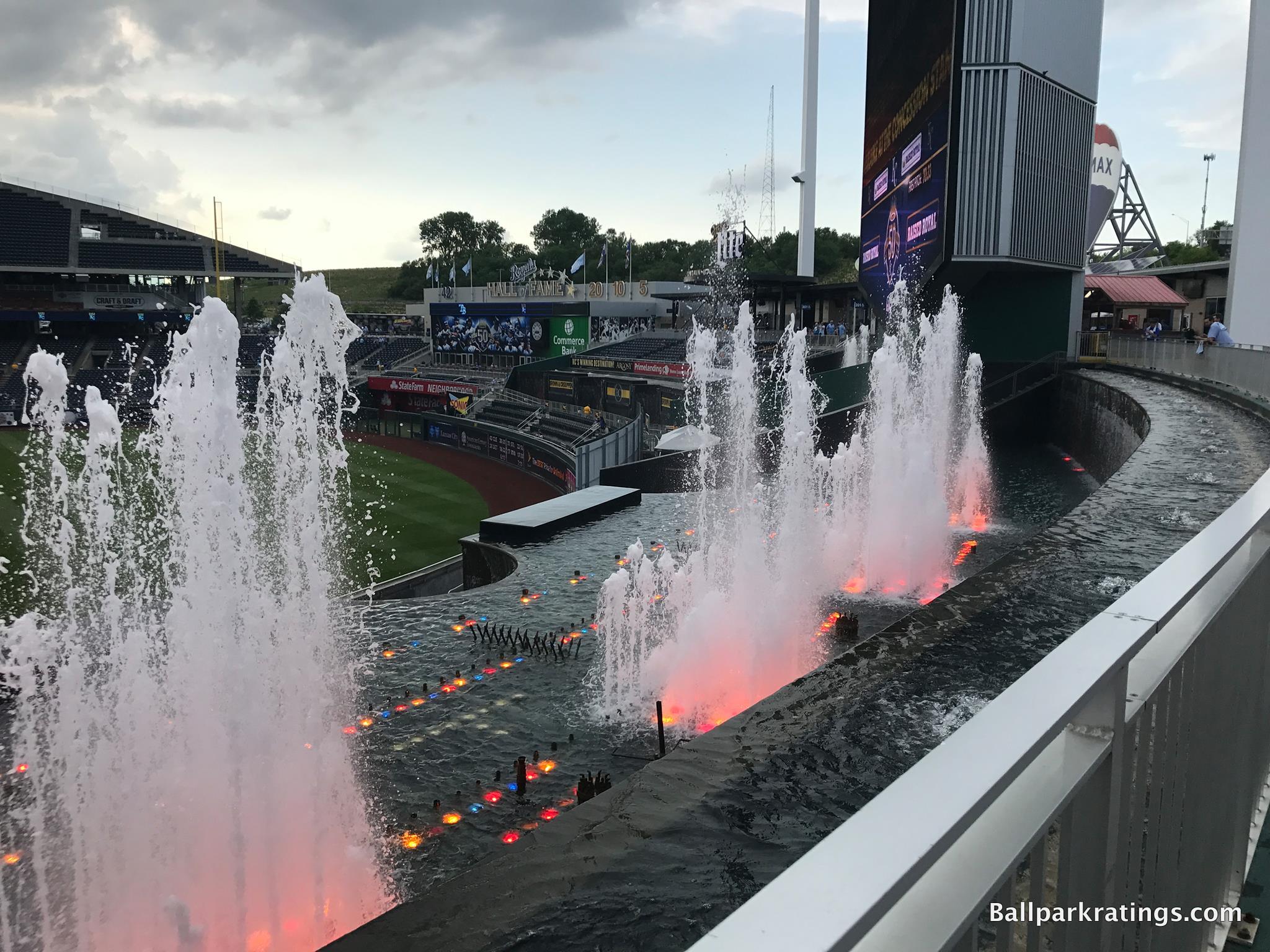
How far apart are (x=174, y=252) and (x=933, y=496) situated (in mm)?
68297

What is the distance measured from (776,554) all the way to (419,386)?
136 feet

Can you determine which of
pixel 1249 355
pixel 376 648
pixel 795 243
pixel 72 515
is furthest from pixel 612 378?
pixel 795 243

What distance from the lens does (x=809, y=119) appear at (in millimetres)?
50031

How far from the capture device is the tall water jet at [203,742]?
6527 mm

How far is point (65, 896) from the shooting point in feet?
21.9

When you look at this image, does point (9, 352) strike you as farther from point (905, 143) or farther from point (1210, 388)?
point (1210, 388)

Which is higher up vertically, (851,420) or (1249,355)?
(1249,355)

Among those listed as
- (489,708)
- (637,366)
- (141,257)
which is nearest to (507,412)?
(637,366)

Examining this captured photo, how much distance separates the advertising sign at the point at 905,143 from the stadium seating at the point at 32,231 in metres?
55.4

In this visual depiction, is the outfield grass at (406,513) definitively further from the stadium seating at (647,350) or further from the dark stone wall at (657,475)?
the stadium seating at (647,350)

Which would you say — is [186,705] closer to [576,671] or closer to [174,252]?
[576,671]

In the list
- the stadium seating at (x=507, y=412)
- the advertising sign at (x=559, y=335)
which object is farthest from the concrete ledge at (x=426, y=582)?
the advertising sign at (x=559, y=335)

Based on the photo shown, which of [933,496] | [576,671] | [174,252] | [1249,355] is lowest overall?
[576,671]

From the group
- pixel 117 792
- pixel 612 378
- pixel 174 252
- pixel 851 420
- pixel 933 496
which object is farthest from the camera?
pixel 174 252
